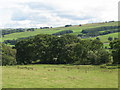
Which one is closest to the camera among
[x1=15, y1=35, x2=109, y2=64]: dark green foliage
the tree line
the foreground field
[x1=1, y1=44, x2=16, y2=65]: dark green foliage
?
the foreground field

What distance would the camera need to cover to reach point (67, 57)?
73188mm

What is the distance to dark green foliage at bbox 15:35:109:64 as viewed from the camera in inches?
2835

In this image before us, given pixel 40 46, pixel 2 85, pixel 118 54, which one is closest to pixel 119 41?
pixel 118 54

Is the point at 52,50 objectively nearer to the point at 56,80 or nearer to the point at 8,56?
the point at 8,56

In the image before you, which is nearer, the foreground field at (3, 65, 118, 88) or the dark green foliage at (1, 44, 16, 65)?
the foreground field at (3, 65, 118, 88)

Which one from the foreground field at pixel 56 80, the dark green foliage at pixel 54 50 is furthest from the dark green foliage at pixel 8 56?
the foreground field at pixel 56 80

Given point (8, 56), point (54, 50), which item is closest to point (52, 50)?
point (54, 50)

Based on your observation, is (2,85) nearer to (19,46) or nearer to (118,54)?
(118,54)

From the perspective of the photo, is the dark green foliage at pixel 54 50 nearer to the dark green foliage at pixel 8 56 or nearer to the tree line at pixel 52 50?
the tree line at pixel 52 50

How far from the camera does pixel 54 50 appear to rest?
7644 cm

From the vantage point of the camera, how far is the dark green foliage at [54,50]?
72000 mm

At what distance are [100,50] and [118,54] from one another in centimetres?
1659

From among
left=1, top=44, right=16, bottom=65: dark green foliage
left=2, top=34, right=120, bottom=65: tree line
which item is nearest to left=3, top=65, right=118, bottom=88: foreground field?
left=1, top=44, right=16, bottom=65: dark green foliage

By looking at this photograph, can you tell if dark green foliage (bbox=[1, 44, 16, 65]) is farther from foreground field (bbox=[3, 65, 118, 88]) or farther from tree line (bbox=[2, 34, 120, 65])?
foreground field (bbox=[3, 65, 118, 88])
